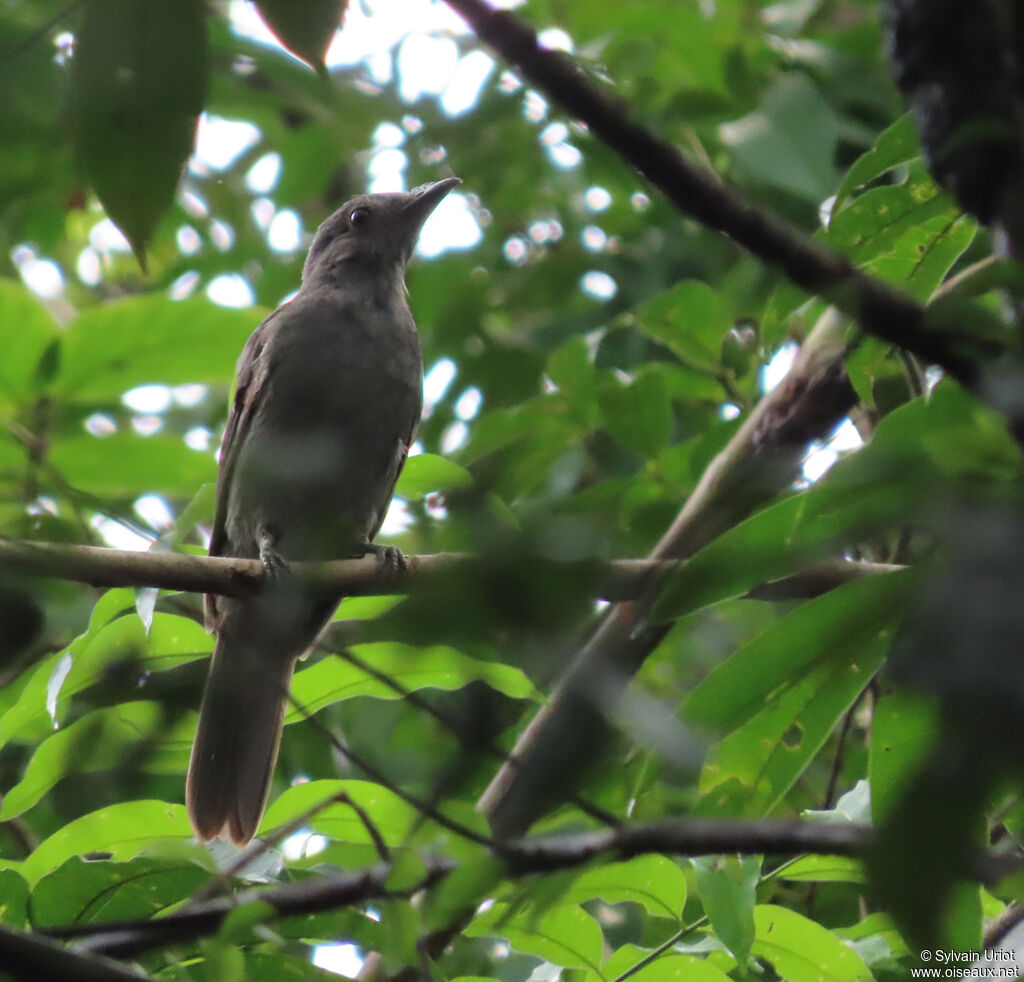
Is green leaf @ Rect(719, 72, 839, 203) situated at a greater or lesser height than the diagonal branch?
greater

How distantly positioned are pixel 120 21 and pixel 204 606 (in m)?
3.33

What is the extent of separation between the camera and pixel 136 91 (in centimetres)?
116

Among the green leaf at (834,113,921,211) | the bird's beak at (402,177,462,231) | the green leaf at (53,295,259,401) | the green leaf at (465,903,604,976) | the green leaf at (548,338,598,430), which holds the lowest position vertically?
→ the green leaf at (465,903,604,976)

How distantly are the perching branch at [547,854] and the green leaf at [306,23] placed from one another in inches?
32.6

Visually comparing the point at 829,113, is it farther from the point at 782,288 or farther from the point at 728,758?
the point at 728,758

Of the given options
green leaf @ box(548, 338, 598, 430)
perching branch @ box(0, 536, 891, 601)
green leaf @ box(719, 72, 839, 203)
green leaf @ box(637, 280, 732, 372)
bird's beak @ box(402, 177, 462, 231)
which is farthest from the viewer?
bird's beak @ box(402, 177, 462, 231)

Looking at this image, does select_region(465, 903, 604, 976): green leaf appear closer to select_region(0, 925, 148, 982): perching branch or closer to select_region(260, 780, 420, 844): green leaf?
select_region(260, 780, 420, 844): green leaf

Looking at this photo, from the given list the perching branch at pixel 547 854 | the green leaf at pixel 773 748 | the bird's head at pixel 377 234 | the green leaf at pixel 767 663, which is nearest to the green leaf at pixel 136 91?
the perching branch at pixel 547 854

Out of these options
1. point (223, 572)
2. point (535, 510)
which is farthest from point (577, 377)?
point (223, 572)

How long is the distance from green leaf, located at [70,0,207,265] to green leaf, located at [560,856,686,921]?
6.24 feet

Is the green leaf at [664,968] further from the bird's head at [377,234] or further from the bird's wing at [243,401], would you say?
the bird's head at [377,234]

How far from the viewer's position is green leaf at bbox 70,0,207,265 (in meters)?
1.16

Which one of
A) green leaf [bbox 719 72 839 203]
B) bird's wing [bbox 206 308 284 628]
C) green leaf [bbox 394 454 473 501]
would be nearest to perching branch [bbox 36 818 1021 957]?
green leaf [bbox 394 454 473 501]

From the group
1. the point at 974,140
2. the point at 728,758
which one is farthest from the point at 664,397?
the point at 974,140
